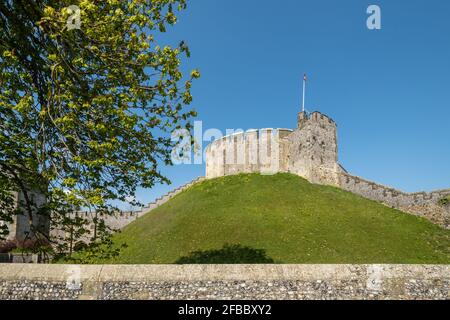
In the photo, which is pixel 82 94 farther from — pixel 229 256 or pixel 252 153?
pixel 252 153

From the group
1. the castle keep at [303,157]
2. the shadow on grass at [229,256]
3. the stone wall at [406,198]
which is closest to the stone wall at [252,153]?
the castle keep at [303,157]

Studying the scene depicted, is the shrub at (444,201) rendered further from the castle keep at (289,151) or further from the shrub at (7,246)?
the shrub at (7,246)

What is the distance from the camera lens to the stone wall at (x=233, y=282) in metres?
9.25

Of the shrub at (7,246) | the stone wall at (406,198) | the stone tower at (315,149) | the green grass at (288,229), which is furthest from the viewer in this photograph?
the stone tower at (315,149)

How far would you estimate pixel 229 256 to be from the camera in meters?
24.5

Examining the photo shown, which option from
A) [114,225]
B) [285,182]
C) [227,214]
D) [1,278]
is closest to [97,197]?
[1,278]

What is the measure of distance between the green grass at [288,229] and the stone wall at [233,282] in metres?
11.6

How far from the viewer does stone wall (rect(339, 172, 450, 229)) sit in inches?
1300

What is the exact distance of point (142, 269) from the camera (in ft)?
31.6

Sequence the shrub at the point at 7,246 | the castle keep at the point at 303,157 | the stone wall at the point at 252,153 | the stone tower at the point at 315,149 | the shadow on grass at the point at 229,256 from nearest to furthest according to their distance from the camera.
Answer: the shadow on grass at the point at 229,256 → the castle keep at the point at 303,157 → the shrub at the point at 7,246 → the stone tower at the point at 315,149 → the stone wall at the point at 252,153

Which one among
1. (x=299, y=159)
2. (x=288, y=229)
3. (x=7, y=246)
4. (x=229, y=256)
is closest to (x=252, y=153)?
(x=299, y=159)

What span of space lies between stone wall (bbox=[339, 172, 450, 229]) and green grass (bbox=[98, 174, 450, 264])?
71.0 inches

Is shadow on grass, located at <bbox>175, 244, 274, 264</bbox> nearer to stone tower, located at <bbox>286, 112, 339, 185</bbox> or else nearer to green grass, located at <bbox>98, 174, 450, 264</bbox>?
green grass, located at <bbox>98, 174, 450, 264</bbox>
